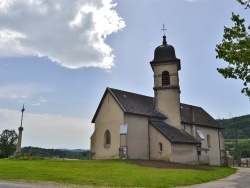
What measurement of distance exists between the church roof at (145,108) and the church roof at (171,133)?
3.89 feet

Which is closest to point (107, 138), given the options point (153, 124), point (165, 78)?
point (153, 124)

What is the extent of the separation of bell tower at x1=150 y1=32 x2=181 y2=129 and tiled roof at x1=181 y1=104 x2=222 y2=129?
8.61 ft

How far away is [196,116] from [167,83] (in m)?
9.30

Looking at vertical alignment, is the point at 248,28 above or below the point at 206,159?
above

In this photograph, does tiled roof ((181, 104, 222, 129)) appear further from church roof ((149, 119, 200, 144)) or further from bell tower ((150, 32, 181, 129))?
church roof ((149, 119, 200, 144))

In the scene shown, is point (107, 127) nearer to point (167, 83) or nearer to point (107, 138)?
point (107, 138)

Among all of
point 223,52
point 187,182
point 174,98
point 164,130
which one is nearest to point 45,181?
point 187,182

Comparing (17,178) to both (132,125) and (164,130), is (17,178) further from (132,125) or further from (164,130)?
(164,130)

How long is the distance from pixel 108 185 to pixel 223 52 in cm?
875

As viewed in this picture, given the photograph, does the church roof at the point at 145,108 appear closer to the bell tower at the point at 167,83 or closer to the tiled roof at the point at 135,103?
the tiled roof at the point at 135,103

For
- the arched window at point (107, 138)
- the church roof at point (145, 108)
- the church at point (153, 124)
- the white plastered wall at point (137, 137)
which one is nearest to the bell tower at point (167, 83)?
the church at point (153, 124)

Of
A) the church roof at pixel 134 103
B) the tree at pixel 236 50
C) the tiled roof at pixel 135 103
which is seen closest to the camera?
the tree at pixel 236 50

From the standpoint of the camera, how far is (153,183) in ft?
47.5

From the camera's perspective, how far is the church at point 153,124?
32.5m
